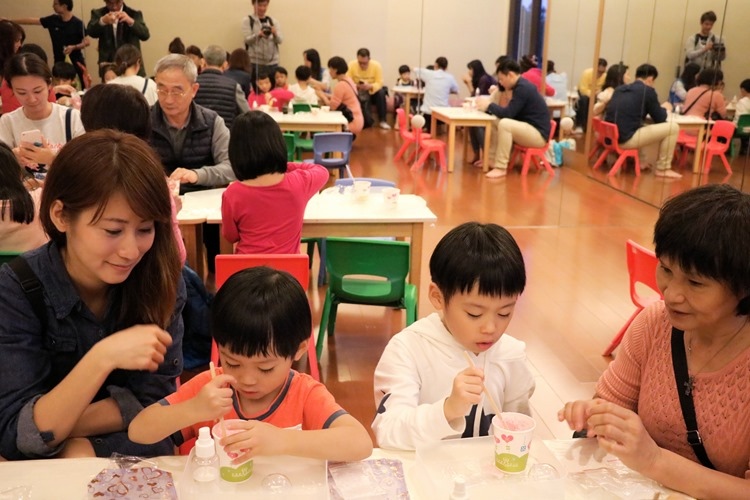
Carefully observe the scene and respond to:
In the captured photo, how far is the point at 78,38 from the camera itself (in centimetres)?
712

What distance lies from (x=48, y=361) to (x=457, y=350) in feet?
2.90

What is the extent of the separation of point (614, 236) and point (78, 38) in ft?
18.1

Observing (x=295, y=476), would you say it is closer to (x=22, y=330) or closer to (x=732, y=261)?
(x=22, y=330)

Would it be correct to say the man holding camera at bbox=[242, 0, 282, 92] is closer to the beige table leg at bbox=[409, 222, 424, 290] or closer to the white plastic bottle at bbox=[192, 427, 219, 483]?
the beige table leg at bbox=[409, 222, 424, 290]

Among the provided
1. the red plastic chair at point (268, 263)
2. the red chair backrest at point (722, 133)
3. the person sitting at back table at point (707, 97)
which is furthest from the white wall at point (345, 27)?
the red plastic chair at point (268, 263)

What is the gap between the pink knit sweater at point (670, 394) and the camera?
1.42 meters

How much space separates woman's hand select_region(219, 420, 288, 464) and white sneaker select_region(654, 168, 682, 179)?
5669 mm

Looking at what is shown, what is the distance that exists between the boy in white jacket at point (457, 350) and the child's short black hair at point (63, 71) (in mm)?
6469

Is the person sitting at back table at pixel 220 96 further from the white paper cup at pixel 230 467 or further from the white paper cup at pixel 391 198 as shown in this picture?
the white paper cup at pixel 230 467

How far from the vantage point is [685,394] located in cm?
148

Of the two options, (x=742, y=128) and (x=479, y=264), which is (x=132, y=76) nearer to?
(x=742, y=128)

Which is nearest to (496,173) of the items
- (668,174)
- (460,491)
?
(668,174)

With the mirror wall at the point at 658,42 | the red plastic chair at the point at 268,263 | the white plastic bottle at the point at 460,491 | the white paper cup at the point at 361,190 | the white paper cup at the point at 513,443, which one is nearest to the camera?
the white plastic bottle at the point at 460,491

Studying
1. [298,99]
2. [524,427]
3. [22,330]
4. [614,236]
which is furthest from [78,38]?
[524,427]
